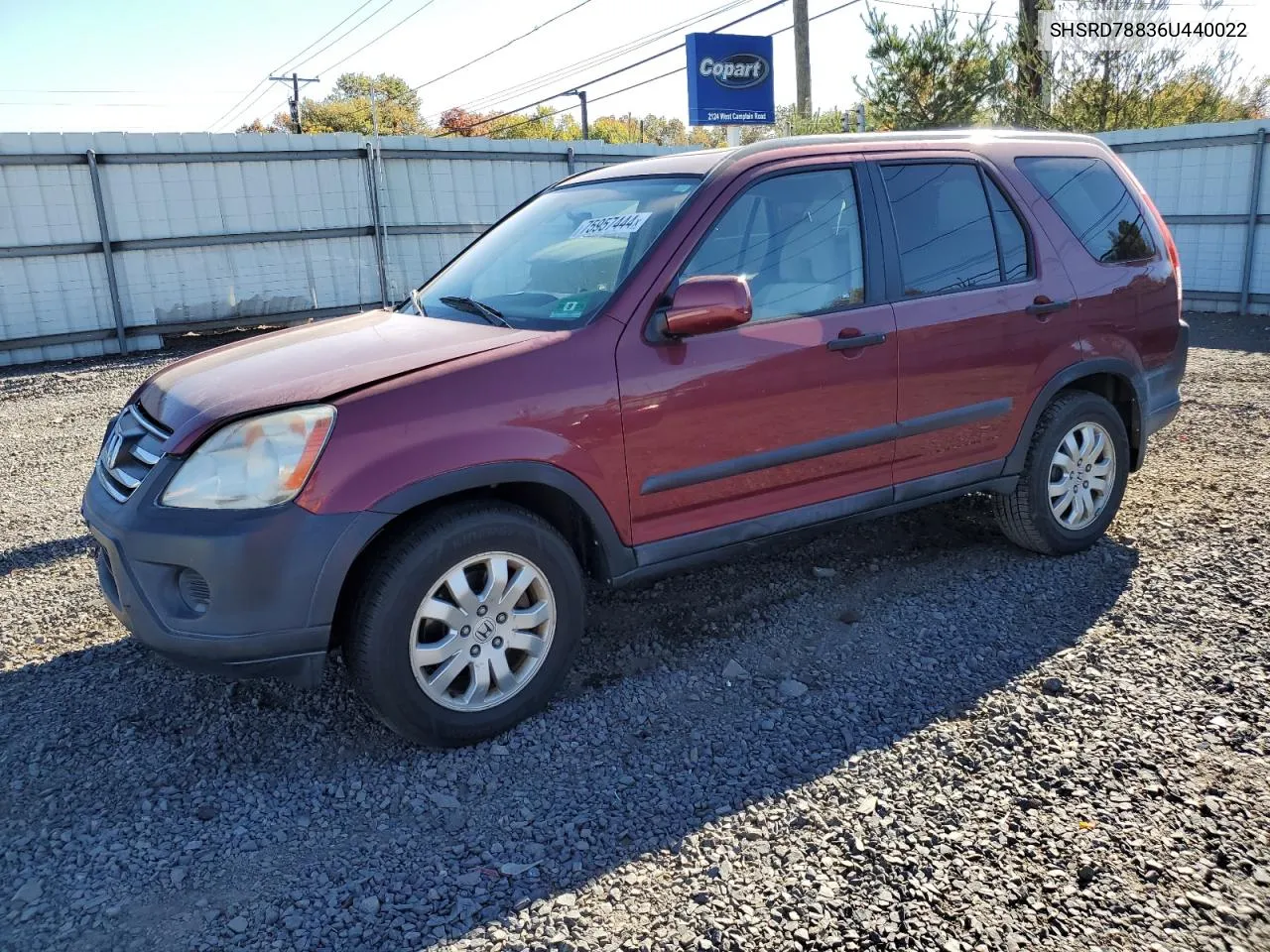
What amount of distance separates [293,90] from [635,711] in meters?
62.8

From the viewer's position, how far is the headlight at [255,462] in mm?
2895

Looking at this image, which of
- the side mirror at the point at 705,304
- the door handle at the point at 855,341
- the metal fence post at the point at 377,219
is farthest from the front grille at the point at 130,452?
the metal fence post at the point at 377,219

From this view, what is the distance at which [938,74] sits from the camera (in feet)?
61.8

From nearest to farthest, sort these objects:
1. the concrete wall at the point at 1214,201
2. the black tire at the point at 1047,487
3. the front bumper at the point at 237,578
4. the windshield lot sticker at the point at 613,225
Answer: the front bumper at the point at 237,578, the windshield lot sticker at the point at 613,225, the black tire at the point at 1047,487, the concrete wall at the point at 1214,201

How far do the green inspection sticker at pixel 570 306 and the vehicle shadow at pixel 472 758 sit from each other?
134 centimetres

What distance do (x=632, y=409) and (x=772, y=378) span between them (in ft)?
1.96

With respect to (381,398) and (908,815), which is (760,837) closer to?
(908,815)

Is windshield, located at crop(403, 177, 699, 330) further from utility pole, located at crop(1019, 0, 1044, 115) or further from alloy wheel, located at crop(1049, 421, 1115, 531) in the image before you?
utility pole, located at crop(1019, 0, 1044, 115)

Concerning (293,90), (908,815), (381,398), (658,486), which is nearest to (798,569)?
(658,486)

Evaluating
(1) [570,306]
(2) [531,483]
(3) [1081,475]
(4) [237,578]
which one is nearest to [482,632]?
(2) [531,483]

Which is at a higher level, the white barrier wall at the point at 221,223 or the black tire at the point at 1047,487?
the white barrier wall at the point at 221,223

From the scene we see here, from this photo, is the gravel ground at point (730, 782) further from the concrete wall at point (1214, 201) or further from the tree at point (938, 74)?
the tree at point (938, 74)

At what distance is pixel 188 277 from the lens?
1246 centimetres

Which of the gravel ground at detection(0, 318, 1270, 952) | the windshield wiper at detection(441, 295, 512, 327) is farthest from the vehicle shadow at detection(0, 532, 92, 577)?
the windshield wiper at detection(441, 295, 512, 327)
